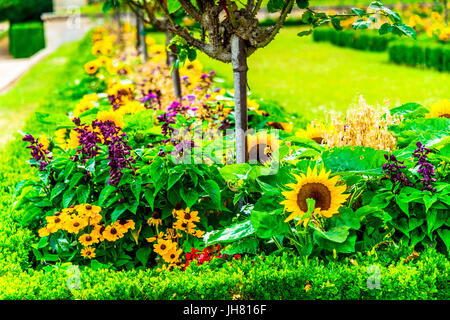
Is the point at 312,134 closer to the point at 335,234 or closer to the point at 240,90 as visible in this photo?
the point at 240,90

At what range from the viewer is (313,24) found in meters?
3.35

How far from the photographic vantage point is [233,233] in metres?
2.87

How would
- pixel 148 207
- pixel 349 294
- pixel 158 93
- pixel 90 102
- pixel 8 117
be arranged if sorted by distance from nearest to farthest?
pixel 349 294 < pixel 148 207 < pixel 90 102 < pixel 158 93 < pixel 8 117

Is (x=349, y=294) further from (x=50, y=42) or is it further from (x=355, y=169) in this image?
(x=50, y=42)

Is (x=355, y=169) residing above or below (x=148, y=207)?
above

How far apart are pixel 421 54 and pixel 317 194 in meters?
9.93

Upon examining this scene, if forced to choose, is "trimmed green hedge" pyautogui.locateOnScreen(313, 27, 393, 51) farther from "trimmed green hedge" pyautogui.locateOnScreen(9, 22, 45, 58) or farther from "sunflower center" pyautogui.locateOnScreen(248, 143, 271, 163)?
"sunflower center" pyautogui.locateOnScreen(248, 143, 271, 163)

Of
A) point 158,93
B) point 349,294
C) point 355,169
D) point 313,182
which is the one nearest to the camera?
point 349,294

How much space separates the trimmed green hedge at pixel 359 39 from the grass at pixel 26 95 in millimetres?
7894

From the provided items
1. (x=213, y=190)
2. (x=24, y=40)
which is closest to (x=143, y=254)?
(x=213, y=190)

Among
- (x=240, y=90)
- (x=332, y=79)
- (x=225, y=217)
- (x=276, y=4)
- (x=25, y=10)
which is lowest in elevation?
(x=332, y=79)

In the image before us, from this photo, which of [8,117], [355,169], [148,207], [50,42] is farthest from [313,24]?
[50,42]
